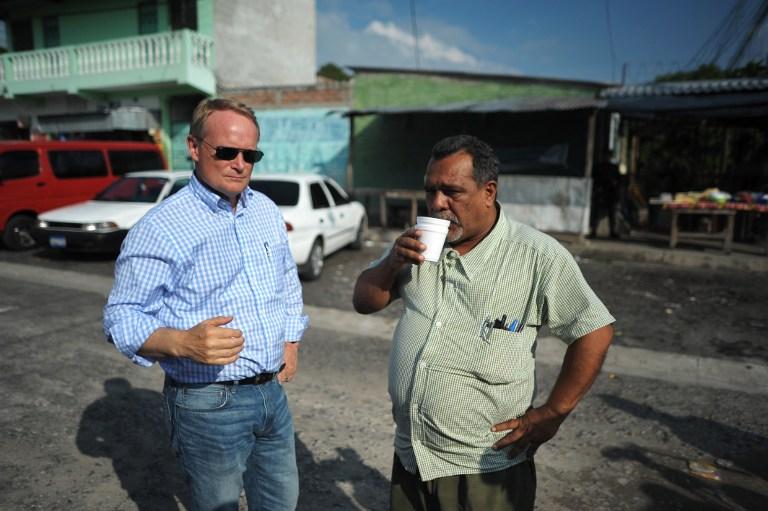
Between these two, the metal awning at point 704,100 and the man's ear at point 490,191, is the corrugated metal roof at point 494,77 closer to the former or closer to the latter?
the metal awning at point 704,100

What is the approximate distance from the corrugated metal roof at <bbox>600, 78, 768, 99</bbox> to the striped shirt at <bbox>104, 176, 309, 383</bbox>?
1040 cm

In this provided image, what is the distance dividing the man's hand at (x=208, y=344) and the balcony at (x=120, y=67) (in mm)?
15509

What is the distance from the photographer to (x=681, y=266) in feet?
29.9

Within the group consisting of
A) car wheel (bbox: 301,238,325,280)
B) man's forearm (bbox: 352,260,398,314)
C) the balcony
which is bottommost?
car wheel (bbox: 301,238,325,280)

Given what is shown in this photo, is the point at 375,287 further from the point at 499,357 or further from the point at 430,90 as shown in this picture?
the point at 430,90

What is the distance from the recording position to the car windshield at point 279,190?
24.9 feet

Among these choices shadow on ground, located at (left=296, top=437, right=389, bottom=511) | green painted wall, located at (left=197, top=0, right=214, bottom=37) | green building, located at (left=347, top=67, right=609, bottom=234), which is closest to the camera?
shadow on ground, located at (left=296, top=437, right=389, bottom=511)

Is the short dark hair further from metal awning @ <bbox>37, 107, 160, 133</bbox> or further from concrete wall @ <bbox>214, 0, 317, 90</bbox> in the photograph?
metal awning @ <bbox>37, 107, 160, 133</bbox>

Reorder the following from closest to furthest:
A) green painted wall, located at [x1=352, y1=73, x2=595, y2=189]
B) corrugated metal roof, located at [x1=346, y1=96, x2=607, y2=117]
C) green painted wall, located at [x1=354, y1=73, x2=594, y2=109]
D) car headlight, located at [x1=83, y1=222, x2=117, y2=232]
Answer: car headlight, located at [x1=83, y1=222, x2=117, y2=232] < corrugated metal roof, located at [x1=346, y1=96, x2=607, y2=117] < green painted wall, located at [x1=352, y1=73, x2=595, y2=189] < green painted wall, located at [x1=354, y1=73, x2=594, y2=109]

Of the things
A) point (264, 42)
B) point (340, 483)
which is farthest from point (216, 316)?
point (264, 42)

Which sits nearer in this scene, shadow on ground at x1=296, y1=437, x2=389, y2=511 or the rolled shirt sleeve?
the rolled shirt sleeve

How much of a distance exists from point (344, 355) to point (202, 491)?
3112mm

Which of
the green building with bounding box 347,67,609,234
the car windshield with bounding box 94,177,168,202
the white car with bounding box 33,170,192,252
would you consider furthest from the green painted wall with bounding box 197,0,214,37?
the white car with bounding box 33,170,192,252

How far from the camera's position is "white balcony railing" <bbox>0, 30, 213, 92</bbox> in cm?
1526
